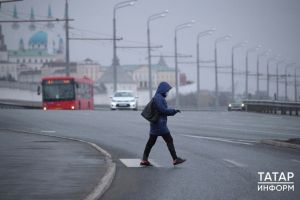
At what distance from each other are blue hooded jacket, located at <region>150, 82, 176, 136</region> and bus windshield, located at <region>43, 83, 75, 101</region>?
5004 cm

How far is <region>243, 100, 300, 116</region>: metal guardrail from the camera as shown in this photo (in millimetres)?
60106

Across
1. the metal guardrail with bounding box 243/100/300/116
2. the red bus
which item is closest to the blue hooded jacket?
the metal guardrail with bounding box 243/100/300/116

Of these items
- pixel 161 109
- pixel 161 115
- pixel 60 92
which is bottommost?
pixel 60 92

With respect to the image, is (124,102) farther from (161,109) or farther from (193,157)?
(161,109)

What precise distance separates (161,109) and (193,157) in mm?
2881

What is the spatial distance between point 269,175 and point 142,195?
3.70 m

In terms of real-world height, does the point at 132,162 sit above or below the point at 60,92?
below

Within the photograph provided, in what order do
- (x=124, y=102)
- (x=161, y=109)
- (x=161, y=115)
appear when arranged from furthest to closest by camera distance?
(x=124, y=102), (x=161, y=115), (x=161, y=109)

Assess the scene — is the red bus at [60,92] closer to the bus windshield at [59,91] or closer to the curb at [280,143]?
the bus windshield at [59,91]

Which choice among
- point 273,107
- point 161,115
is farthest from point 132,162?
point 273,107

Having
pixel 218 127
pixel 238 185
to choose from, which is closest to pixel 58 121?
pixel 218 127

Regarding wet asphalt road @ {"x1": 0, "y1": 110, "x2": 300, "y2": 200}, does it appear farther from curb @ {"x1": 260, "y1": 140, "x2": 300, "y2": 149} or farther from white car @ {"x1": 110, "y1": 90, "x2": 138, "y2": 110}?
white car @ {"x1": 110, "y1": 90, "x2": 138, "y2": 110}

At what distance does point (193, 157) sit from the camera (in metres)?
21.4

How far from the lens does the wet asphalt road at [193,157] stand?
14500mm
